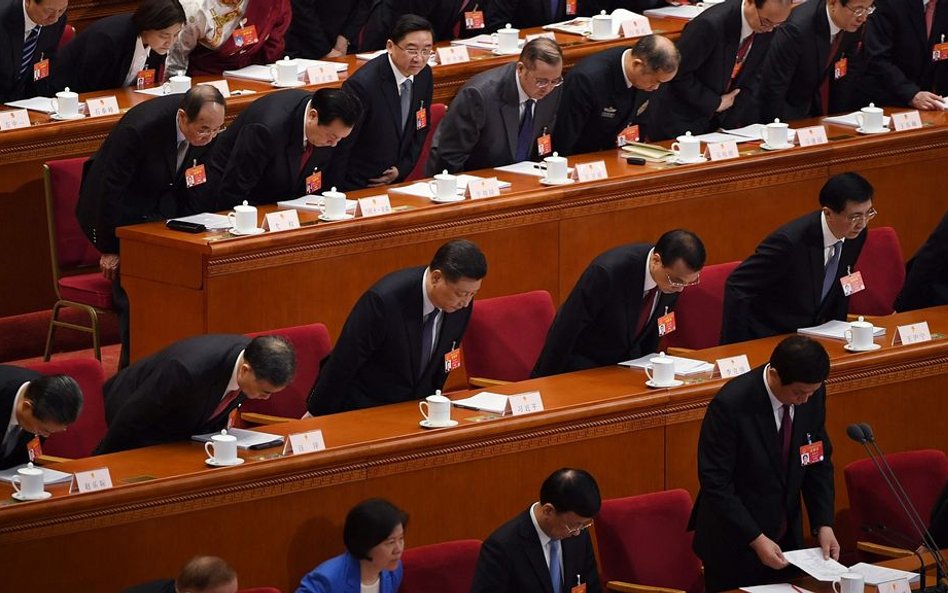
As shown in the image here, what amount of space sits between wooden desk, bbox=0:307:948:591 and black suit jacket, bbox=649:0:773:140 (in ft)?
6.16

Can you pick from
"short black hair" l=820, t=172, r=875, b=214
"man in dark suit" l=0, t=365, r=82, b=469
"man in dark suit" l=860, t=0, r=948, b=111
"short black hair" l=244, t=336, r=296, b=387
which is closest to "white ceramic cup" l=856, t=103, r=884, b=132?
"man in dark suit" l=860, t=0, r=948, b=111

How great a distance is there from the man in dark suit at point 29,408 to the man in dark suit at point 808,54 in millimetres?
3858

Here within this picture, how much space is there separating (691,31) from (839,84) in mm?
826

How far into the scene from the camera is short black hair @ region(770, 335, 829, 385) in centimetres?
514

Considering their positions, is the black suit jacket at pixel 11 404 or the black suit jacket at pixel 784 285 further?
the black suit jacket at pixel 784 285

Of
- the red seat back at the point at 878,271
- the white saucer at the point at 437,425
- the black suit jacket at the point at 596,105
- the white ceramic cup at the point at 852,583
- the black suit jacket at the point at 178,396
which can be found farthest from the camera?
the black suit jacket at the point at 596,105

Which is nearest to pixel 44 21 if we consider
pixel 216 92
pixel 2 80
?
pixel 2 80

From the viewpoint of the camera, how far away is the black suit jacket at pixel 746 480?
521cm

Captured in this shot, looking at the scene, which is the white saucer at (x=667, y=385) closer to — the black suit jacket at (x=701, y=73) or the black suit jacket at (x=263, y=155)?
the black suit jacket at (x=263, y=155)

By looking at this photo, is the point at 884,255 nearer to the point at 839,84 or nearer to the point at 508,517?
the point at 839,84

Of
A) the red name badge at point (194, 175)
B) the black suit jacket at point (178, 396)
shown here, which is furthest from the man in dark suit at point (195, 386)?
the red name badge at point (194, 175)

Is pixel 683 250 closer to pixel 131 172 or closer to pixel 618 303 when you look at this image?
pixel 618 303

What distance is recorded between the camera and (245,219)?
6277mm

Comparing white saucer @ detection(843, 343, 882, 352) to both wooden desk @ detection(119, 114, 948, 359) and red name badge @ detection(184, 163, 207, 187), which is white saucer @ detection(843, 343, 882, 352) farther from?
red name badge @ detection(184, 163, 207, 187)
